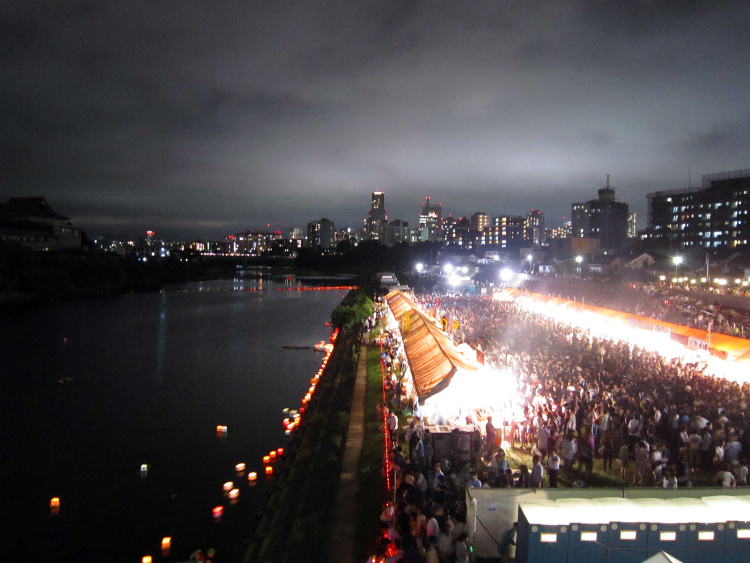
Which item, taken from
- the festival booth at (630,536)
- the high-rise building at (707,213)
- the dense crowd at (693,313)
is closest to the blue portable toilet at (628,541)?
the festival booth at (630,536)

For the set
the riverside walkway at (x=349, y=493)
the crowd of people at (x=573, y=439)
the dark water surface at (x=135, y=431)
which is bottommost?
the dark water surface at (x=135, y=431)

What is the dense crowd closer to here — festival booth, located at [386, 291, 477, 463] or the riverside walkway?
festival booth, located at [386, 291, 477, 463]

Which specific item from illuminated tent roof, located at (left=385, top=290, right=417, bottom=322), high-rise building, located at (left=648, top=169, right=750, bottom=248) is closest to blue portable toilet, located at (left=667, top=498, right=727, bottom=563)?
illuminated tent roof, located at (left=385, top=290, right=417, bottom=322)

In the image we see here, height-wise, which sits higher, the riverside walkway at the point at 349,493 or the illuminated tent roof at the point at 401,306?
the illuminated tent roof at the point at 401,306

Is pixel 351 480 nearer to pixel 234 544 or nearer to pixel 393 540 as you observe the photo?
pixel 234 544

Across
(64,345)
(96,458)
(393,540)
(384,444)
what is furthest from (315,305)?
(393,540)

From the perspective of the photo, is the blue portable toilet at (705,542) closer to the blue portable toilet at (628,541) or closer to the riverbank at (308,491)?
the blue portable toilet at (628,541)
